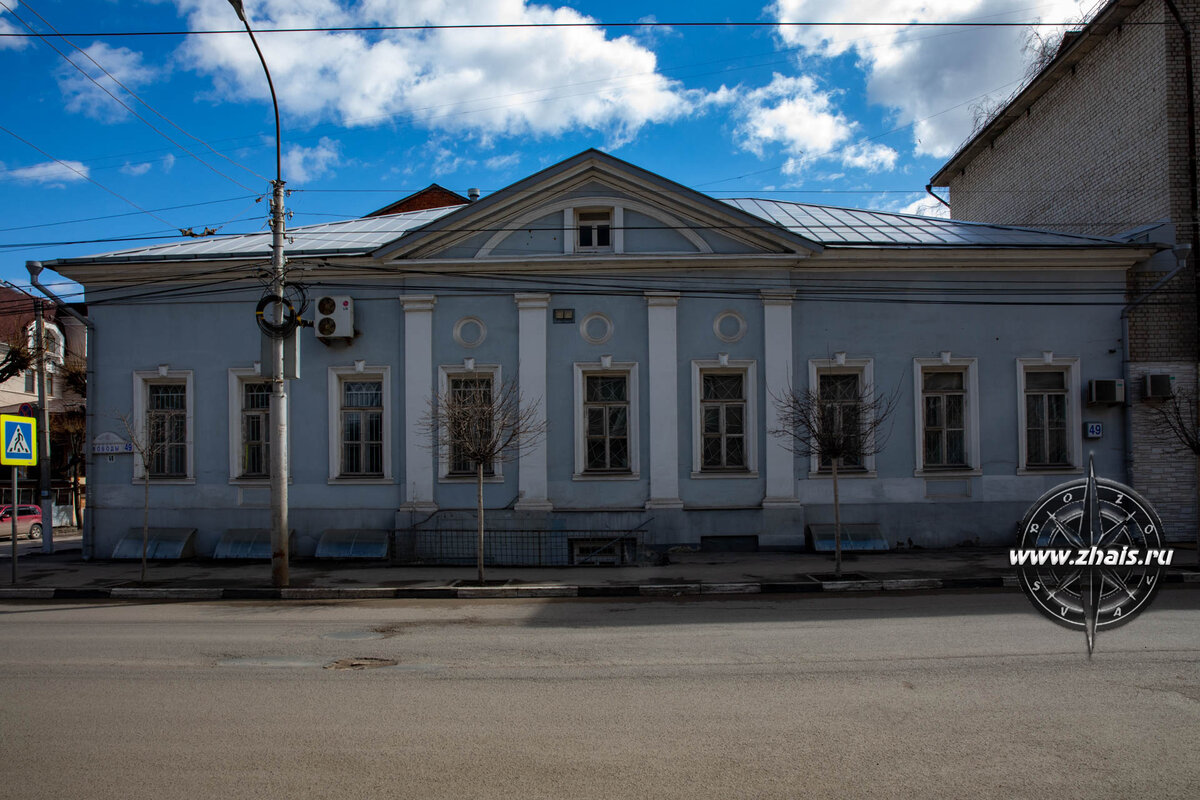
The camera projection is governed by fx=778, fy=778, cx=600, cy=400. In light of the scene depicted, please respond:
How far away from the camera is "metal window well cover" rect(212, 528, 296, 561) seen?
15399 mm

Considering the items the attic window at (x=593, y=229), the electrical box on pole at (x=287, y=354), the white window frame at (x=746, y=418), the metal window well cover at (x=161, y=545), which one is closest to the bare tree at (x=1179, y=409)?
the white window frame at (x=746, y=418)

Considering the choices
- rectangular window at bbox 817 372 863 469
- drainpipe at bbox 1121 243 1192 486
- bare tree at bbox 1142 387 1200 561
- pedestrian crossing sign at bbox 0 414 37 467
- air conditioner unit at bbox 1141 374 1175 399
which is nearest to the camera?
rectangular window at bbox 817 372 863 469

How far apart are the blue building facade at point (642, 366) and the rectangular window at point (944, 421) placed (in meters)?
0.05

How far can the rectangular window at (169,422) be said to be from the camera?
1623cm

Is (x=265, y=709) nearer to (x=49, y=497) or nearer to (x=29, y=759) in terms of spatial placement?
(x=29, y=759)

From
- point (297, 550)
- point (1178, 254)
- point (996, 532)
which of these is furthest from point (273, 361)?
point (1178, 254)

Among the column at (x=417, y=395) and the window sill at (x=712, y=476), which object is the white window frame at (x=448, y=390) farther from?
the window sill at (x=712, y=476)

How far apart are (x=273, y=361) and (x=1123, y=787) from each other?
39.0ft

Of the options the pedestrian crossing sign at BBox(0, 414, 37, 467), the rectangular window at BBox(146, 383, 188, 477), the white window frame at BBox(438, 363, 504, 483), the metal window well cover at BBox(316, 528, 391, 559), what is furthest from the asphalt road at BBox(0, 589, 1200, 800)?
the rectangular window at BBox(146, 383, 188, 477)

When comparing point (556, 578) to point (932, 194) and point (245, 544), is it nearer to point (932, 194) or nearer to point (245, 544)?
point (245, 544)

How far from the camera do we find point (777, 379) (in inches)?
607

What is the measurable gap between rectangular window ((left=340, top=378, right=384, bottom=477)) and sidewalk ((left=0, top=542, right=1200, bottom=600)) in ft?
6.81

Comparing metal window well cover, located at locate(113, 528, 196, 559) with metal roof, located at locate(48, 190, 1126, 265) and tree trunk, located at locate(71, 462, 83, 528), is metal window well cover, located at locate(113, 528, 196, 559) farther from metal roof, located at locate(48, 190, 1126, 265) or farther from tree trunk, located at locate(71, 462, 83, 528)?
tree trunk, located at locate(71, 462, 83, 528)

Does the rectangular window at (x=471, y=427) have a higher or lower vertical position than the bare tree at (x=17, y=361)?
lower
